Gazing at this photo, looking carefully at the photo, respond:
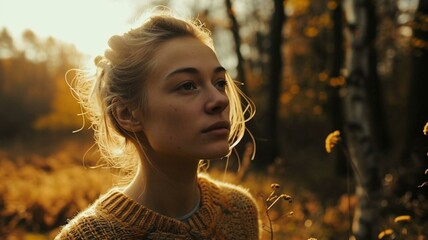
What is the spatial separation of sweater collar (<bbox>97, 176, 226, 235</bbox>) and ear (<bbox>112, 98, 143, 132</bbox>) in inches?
14.0

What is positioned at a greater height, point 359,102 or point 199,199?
point 199,199

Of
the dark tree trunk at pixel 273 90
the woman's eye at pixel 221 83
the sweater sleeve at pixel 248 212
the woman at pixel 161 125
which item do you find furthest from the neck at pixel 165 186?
the dark tree trunk at pixel 273 90

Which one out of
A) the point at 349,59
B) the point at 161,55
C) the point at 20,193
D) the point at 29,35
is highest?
the point at 161,55

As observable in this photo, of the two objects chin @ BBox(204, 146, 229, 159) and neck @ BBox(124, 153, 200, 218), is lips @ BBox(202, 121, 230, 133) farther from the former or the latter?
neck @ BBox(124, 153, 200, 218)

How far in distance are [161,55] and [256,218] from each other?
1238 millimetres

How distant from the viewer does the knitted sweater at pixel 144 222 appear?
221 cm

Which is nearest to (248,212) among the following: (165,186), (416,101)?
(165,186)

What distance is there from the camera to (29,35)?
5144cm

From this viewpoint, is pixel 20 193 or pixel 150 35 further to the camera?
pixel 20 193

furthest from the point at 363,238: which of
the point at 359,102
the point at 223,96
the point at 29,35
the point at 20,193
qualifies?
the point at 29,35

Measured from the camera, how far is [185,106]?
2.14 m

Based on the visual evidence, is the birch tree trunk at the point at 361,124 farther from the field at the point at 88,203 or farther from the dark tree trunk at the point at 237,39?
the dark tree trunk at the point at 237,39

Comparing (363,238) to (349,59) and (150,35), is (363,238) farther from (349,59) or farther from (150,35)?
(150,35)

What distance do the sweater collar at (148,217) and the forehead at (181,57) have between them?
2.16 feet
